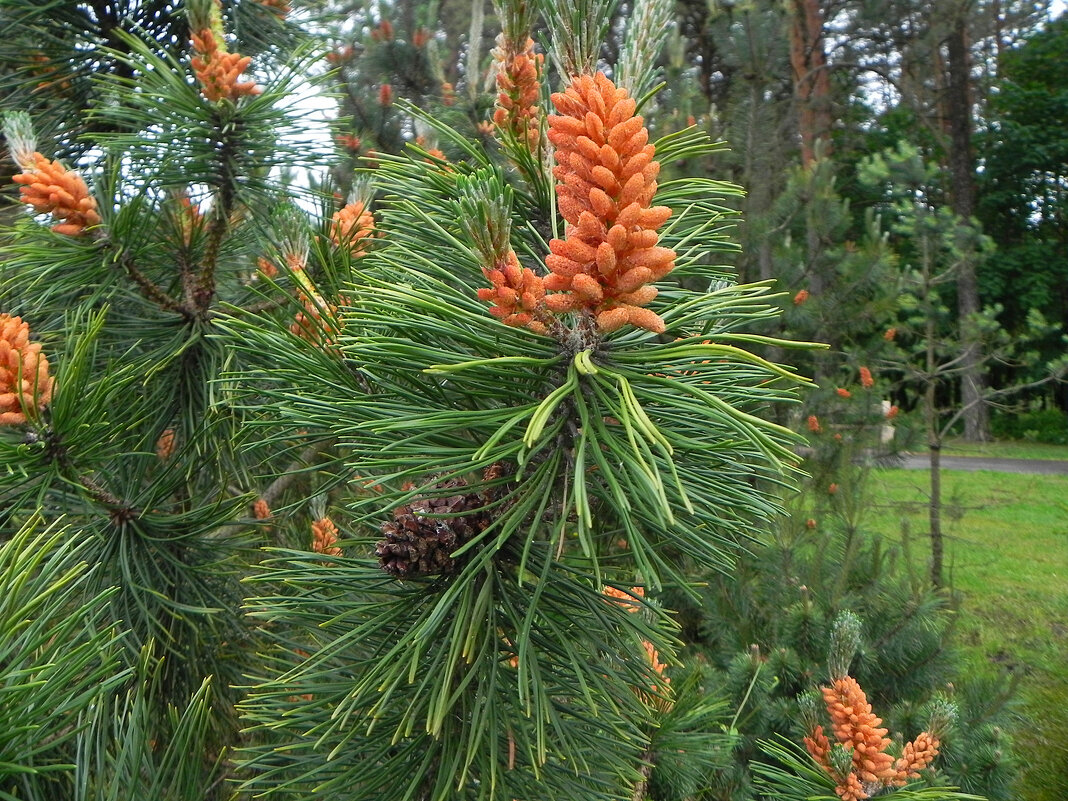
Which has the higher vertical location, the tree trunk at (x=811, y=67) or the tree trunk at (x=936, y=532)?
the tree trunk at (x=811, y=67)

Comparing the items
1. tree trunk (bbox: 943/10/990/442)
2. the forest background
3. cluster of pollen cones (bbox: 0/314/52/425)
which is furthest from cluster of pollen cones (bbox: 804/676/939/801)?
tree trunk (bbox: 943/10/990/442)

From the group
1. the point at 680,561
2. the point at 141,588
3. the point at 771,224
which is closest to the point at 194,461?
the point at 141,588

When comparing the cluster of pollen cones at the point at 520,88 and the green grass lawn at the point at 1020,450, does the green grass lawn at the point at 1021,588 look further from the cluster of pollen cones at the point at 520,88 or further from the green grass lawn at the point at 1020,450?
the green grass lawn at the point at 1020,450

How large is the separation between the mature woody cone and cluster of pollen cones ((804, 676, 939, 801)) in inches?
24.4

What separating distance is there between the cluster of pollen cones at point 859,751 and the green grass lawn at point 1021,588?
2.33 metres

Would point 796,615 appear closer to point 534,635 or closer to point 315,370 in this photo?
point 534,635

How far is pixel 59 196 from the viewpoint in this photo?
101 cm

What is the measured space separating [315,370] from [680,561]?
171 cm

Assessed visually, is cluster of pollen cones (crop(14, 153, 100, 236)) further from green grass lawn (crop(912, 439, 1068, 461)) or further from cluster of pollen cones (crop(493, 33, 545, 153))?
green grass lawn (crop(912, 439, 1068, 461))

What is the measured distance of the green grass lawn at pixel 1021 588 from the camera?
11.7 ft

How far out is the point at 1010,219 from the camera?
1723 centimetres

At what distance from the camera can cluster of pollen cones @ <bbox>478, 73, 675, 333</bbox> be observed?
0.52 m

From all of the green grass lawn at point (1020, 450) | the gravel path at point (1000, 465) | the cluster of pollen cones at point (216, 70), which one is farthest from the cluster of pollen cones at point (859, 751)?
the green grass lawn at point (1020, 450)

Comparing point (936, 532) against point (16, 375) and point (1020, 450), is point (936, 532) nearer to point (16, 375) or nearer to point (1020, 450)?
point (16, 375)
